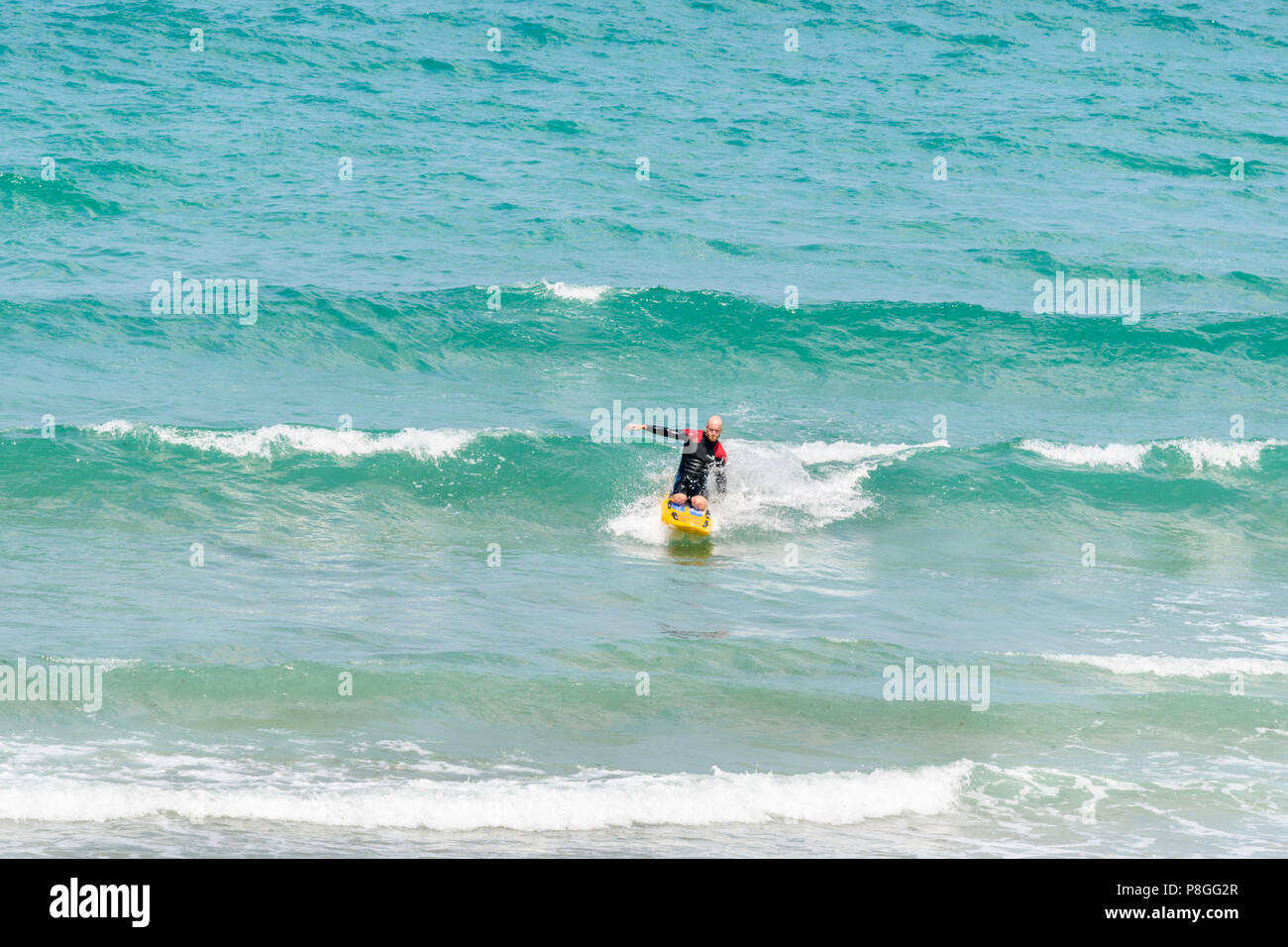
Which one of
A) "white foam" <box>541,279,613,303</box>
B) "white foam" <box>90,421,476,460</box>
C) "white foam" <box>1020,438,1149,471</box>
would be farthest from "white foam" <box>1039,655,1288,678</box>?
"white foam" <box>541,279,613,303</box>

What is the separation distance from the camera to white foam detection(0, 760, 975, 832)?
8898mm

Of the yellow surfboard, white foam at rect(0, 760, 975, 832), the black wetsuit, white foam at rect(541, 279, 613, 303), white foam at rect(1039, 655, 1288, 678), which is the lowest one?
white foam at rect(0, 760, 975, 832)

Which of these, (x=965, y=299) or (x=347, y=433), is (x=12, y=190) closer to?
(x=347, y=433)

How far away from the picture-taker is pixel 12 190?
3011 cm

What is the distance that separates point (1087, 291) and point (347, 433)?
56.6 feet

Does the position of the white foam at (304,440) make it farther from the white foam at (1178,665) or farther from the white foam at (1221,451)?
the white foam at (1221,451)

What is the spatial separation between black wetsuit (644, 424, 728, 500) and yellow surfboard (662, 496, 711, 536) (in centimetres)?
27

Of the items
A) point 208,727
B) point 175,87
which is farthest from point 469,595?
point 175,87

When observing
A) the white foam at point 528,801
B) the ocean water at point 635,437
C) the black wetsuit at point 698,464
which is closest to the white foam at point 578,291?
the ocean water at point 635,437

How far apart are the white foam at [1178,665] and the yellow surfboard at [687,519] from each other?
5.52 meters

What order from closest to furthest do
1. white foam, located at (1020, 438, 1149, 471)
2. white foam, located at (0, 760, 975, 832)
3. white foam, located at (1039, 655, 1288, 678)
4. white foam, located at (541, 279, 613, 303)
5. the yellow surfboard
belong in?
white foam, located at (0, 760, 975, 832)
white foam, located at (1039, 655, 1288, 678)
the yellow surfboard
white foam, located at (1020, 438, 1149, 471)
white foam, located at (541, 279, 613, 303)

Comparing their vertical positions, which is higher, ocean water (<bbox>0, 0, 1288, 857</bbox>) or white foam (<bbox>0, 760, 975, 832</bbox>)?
ocean water (<bbox>0, 0, 1288, 857</bbox>)

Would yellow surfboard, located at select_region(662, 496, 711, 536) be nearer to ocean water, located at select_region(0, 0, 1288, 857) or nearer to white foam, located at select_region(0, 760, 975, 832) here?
ocean water, located at select_region(0, 0, 1288, 857)

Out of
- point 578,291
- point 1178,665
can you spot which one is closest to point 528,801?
point 1178,665
